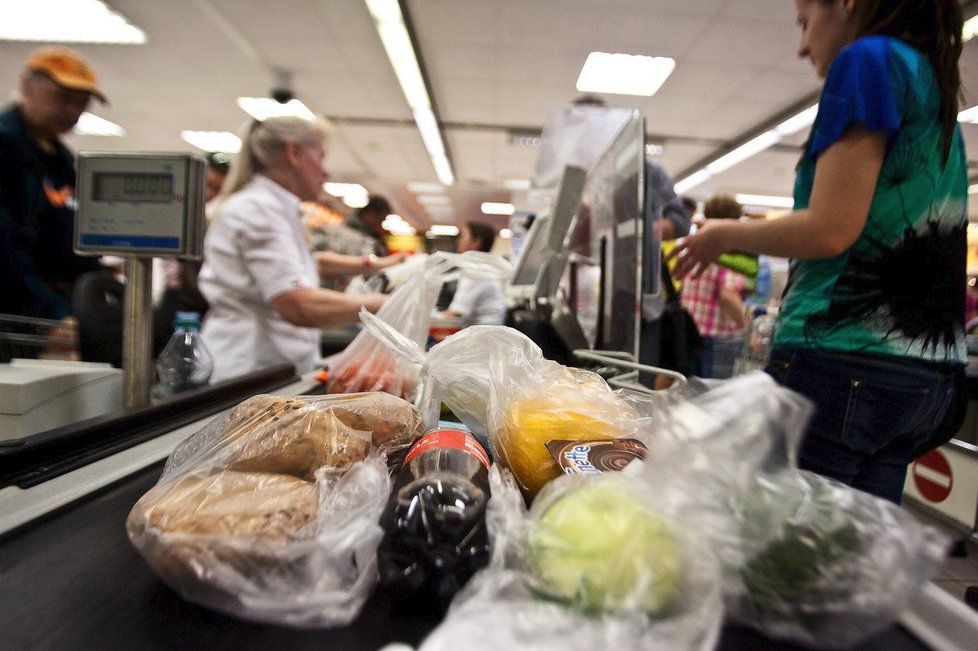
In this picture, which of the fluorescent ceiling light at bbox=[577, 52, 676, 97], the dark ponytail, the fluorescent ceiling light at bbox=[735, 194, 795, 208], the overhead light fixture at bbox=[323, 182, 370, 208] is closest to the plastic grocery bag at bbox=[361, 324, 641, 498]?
the dark ponytail

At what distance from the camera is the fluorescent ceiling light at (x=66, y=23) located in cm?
370

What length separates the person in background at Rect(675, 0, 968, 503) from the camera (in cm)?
80

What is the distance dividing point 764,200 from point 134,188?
33.9 ft

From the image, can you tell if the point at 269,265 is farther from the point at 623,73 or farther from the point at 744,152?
the point at 744,152

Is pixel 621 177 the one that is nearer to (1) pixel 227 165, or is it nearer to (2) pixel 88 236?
(2) pixel 88 236

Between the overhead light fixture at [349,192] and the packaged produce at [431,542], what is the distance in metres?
9.71

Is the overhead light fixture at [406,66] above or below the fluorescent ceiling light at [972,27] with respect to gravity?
below

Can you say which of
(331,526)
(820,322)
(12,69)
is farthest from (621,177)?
(12,69)

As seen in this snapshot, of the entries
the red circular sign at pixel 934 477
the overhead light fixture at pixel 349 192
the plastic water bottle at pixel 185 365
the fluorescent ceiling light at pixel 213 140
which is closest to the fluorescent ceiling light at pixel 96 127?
the fluorescent ceiling light at pixel 213 140

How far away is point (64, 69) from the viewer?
1945 millimetres

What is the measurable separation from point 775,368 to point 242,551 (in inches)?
37.4

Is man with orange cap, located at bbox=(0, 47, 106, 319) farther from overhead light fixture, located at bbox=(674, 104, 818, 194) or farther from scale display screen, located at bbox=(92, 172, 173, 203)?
overhead light fixture, located at bbox=(674, 104, 818, 194)

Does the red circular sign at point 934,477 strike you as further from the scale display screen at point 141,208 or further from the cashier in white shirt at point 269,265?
the scale display screen at point 141,208

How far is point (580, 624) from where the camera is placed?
280 millimetres
